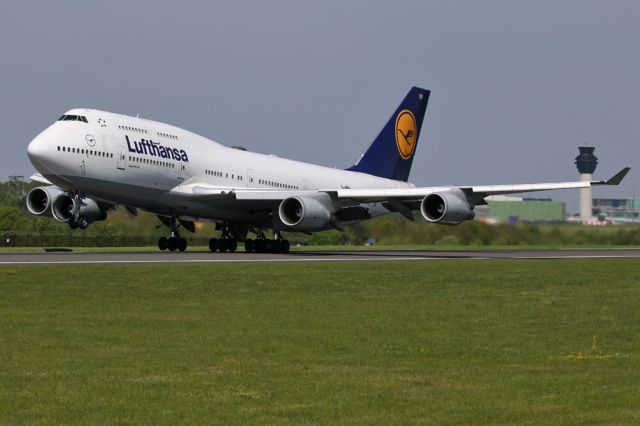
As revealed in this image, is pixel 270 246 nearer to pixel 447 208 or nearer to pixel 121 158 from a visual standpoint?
pixel 447 208

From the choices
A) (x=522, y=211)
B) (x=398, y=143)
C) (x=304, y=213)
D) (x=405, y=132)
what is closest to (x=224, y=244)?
(x=304, y=213)

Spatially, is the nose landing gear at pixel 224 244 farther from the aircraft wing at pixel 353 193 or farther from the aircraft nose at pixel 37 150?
the aircraft nose at pixel 37 150

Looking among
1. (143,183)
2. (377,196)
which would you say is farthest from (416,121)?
(143,183)

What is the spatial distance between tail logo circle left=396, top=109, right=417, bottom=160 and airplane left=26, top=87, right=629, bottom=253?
6676 mm

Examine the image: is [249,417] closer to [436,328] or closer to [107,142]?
[436,328]

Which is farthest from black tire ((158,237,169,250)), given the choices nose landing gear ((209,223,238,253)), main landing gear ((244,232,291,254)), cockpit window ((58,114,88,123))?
cockpit window ((58,114,88,123))

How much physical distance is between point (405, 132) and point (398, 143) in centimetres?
90

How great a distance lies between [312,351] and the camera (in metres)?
15.8

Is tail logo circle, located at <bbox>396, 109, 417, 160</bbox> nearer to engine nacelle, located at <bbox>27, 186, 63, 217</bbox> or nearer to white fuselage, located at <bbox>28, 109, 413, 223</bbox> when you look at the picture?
white fuselage, located at <bbox>28, 109, 413, 223</bbox>

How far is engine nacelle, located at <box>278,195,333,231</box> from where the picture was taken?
45928mm

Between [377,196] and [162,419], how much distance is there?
37.0m

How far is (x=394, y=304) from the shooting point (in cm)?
2333

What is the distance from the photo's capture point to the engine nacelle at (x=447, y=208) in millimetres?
45656

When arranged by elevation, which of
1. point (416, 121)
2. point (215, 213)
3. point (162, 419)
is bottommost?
point (162, 419)
